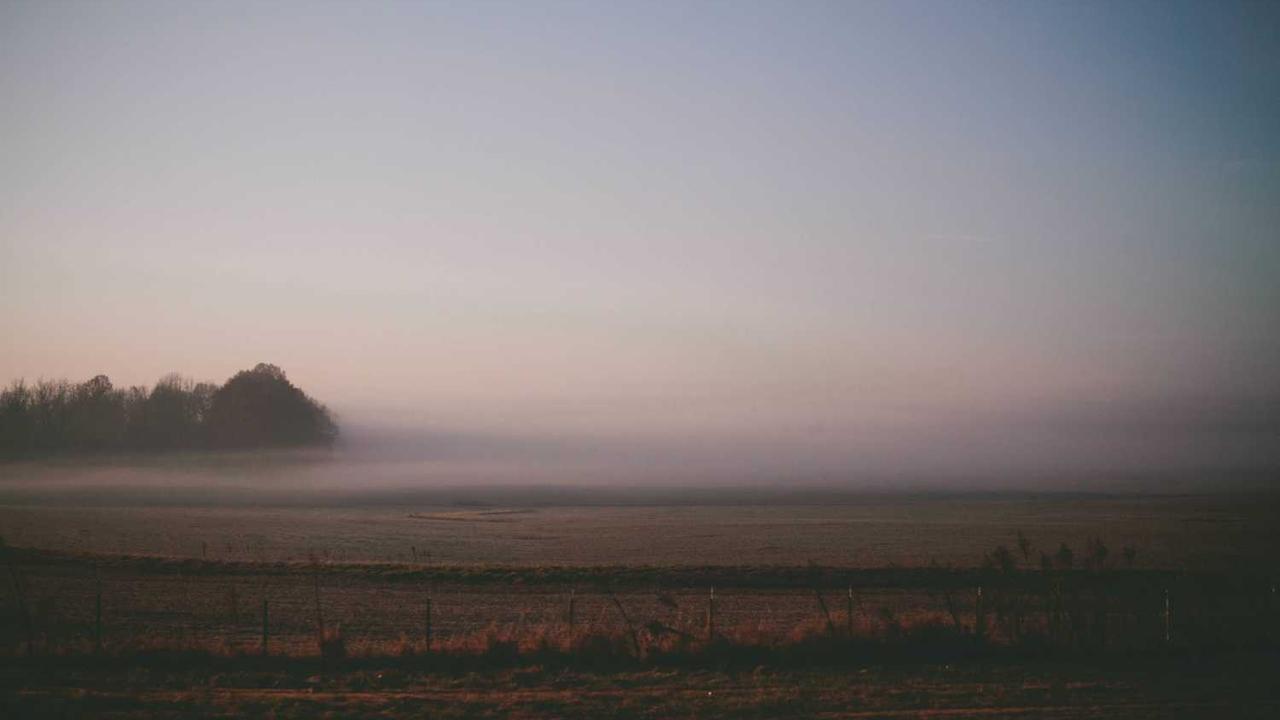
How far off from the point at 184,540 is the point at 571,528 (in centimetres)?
2920

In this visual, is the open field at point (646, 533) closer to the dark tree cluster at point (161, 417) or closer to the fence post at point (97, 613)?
the fence post at point (97, 613)

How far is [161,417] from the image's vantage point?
15125 cm

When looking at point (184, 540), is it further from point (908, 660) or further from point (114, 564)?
point (908, 660)

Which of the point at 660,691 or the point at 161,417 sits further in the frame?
the point at 161,417

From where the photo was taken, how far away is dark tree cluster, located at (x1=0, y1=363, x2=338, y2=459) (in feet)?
456

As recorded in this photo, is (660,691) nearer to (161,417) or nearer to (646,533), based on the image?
(646,533)

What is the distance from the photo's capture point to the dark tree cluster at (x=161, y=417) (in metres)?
139

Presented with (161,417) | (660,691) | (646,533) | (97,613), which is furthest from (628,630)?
(161,417)

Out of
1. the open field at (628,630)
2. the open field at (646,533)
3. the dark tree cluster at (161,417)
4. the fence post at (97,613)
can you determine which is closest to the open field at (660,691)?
the open field at (628,630)

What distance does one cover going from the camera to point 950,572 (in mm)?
35125

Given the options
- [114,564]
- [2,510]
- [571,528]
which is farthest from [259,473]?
[114,564]

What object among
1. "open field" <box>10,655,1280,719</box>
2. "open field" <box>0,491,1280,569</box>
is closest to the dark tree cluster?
"open field" <box>0,491,1280,569</box>

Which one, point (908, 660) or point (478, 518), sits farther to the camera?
point (478, 518)

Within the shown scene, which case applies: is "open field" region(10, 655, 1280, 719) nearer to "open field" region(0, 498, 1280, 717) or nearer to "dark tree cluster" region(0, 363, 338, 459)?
"open field" region(0, 498, 1280, 717)
